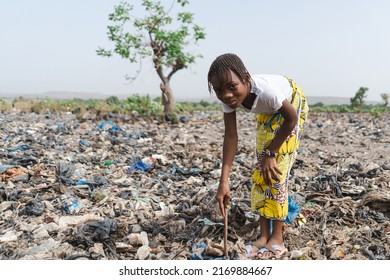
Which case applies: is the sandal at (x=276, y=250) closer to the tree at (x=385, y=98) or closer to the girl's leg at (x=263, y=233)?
the girl's leg at (x=263, y=233)

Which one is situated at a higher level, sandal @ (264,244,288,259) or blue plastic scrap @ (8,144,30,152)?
blue plastic scrap @ (8,144,30,152)

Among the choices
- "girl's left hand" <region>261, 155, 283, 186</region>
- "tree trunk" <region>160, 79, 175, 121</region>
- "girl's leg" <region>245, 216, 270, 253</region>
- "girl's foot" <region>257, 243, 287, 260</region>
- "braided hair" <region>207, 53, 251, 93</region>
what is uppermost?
"braided hair" <region>207, 53, 251, 93</region>

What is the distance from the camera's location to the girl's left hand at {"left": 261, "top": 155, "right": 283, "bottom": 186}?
8.39 feet

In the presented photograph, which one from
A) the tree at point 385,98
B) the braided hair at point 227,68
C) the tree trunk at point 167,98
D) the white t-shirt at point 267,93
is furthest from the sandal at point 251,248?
the tree at point 385,98

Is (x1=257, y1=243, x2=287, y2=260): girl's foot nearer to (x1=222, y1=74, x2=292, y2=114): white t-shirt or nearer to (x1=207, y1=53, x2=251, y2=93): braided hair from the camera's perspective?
(x1=222, y1=74, x2=292, y2=114): white t-shirt

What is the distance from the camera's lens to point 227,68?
2256 mm

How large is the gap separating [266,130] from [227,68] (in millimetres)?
566

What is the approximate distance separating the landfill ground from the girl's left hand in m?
0.50

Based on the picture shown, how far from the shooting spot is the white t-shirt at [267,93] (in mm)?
2383

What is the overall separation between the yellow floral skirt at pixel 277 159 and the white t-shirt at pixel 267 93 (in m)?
0.12

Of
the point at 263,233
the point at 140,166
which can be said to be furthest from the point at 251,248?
the point at 140,166

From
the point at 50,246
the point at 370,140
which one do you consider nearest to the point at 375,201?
the point at 50,246

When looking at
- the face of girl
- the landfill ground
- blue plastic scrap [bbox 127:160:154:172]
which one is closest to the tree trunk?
the landfill ground

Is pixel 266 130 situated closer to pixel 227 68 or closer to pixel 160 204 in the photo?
pixel 227 68
